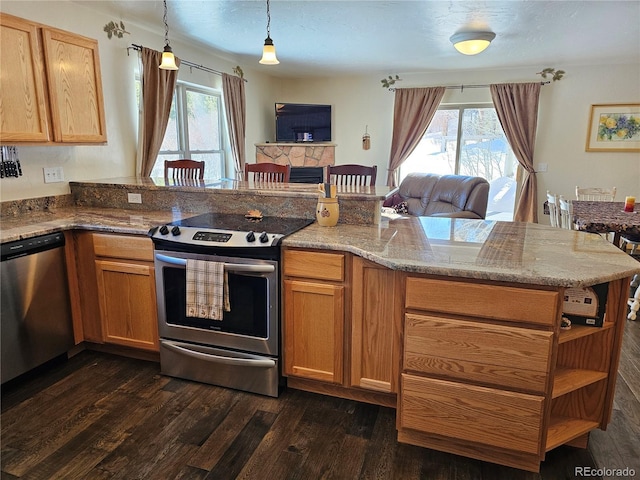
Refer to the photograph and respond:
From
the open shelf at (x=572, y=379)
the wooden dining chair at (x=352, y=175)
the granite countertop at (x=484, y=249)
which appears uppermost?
the wooden dining chair at (x=352, y=175)

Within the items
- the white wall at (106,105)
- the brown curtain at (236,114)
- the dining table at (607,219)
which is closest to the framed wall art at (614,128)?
the dining table at (607,219)

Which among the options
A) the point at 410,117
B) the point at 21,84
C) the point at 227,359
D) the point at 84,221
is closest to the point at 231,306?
the point at 227,359

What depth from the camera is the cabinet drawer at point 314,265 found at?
2.00 meters

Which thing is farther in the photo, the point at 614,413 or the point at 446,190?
the point at 446,190

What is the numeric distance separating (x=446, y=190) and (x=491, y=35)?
172cm

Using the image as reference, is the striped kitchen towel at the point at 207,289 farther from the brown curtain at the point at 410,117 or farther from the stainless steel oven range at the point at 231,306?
the brown curtain at the point at 410,117

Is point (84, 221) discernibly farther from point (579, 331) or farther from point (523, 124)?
point (523, 124)

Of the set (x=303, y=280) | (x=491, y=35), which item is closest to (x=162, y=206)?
(x=303, y=280)

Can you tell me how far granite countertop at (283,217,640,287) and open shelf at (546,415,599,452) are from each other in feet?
2.26

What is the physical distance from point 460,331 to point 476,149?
16.5 ft

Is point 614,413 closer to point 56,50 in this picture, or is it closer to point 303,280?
point 303,280

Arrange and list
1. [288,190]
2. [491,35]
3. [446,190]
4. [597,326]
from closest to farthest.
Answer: [597,326]
[288,190]
[491,35]
[446,190]

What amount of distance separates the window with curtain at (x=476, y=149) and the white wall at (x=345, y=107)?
0.82 feet

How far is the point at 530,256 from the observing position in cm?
176
